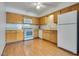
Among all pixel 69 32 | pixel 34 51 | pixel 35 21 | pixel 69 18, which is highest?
pixel 35 21

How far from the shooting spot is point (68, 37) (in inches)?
109

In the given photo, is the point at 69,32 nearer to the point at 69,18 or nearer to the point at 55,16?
the point at 69,18

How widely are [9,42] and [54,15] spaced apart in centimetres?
238

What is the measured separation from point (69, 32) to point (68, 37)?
0.16 metres

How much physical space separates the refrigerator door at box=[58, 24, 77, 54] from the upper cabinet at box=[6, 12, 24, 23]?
2357mm

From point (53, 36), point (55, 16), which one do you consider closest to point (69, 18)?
point (55, 16)

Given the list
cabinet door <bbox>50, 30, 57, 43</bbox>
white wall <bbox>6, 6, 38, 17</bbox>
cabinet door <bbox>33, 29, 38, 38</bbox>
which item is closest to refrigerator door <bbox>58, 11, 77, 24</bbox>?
cabinet door <bbox>50, 30, 57, 43</bbox>

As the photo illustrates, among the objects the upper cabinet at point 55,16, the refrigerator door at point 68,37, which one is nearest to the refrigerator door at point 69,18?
the refrigerator door at point 68,37

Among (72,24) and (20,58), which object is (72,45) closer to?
(72,24)

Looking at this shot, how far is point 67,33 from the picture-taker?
2.82m

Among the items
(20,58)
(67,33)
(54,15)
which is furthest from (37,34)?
(20,58)

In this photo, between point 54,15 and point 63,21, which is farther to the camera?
point 54,15

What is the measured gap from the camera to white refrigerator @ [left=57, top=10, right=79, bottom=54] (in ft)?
8.22

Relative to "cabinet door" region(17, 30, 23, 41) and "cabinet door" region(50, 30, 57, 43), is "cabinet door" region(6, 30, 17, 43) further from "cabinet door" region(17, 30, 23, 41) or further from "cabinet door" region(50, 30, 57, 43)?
"cabinet door" region(50, 30, 57, 43)
